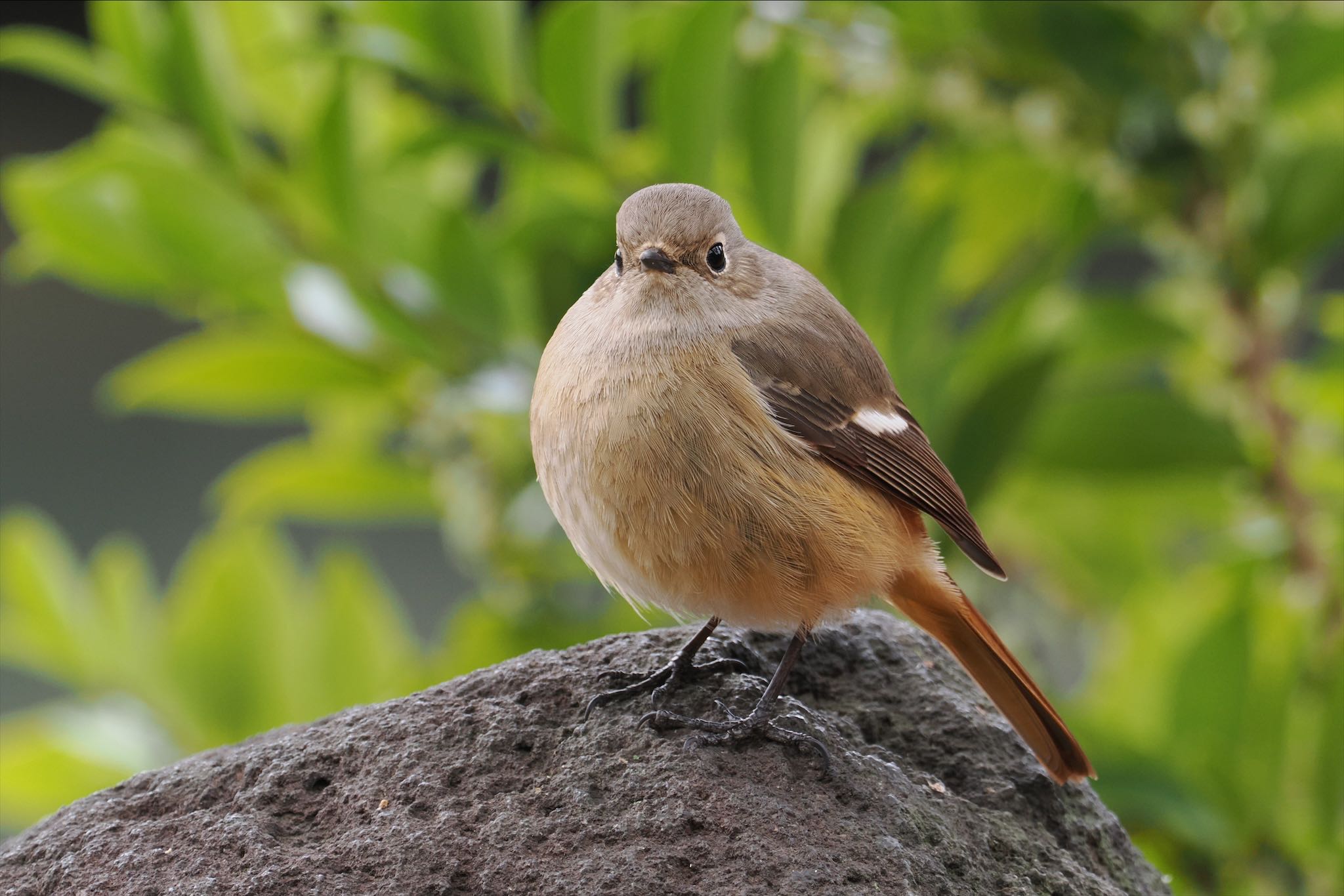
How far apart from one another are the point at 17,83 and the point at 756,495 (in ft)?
18.3

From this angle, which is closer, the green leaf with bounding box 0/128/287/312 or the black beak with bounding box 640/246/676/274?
the black beak with bounding box 640/246/676/274

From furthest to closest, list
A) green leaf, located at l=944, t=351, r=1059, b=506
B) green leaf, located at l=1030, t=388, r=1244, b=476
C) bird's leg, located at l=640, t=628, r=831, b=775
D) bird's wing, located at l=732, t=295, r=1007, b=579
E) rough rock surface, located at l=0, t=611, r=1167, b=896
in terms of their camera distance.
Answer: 1. green leaf, located at l=1030, t=388, r=1244, b=476
2. green leaf, located at l=944, t=351, r=1059, b=506
3. bird's wing, located at l=732, t=295, r=1007, b=579
4. bird's leg, located at l=640, t=628, r=831, b=775
5. rough rock surface, located at l=0, t=611, r=1167, b=896

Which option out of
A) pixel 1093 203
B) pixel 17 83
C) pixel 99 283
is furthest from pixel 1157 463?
pixel 17 83

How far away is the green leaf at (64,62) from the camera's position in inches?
99.0

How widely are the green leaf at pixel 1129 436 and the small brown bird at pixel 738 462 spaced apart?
1.97ft

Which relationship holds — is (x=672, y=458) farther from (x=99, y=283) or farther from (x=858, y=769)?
(x=99, y=283)

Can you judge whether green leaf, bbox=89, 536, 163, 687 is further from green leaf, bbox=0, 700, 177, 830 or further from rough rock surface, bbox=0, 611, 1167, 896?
rough rock surface, bbox=0, 611, 1167, 896

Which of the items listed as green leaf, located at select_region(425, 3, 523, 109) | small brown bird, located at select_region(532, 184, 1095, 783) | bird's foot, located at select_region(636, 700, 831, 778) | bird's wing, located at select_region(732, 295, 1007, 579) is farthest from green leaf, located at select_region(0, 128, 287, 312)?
bird's foot, located at select_region(636, 700, 831, 778)

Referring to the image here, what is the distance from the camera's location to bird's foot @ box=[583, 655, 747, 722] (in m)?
1.81

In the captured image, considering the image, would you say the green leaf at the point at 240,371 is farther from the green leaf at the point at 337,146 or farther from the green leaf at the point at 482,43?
the green leaf at the point at 482,43

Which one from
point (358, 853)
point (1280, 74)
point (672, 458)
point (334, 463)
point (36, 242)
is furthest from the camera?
point (334, 463)

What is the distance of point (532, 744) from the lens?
1.74 metres

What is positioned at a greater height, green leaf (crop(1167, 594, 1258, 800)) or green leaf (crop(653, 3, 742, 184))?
green leaf (crop(653, 3, 742, 184))

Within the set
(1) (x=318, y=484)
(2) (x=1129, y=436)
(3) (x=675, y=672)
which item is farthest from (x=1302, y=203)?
(1) (x=318, y=484)
